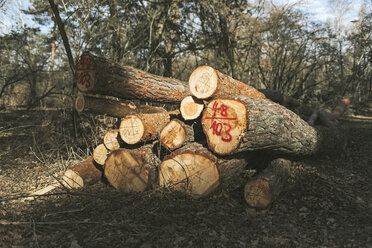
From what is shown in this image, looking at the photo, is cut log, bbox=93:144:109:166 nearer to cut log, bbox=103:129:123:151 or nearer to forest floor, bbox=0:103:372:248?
cut log, bbox=103:129:123:151

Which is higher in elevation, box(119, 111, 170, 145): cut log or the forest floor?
box(119, 111, 170, 145): cut log

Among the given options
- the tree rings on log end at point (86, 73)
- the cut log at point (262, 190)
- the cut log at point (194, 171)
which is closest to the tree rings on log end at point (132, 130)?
the cut log at point (194, 171)

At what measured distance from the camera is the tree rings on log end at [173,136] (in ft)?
10.9

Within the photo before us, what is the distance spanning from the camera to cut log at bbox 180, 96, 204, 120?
137 inches

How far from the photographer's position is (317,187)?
346 centimetres

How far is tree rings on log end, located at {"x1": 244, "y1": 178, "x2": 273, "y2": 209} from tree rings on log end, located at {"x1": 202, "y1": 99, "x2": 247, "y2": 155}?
49cm

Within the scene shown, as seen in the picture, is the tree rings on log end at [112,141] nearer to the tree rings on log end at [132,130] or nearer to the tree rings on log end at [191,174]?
the tree rings on log end at [132,130]

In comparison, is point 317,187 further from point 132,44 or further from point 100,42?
point 100,42

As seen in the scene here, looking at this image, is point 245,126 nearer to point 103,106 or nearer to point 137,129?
point 137,129

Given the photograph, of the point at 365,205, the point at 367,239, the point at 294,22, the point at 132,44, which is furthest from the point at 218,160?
the point at 294,22

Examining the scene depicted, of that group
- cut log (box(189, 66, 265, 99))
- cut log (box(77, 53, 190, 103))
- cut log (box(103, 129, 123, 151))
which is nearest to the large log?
cut log (box(189, 66, 265, 99))

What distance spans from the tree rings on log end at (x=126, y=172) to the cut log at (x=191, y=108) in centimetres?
95

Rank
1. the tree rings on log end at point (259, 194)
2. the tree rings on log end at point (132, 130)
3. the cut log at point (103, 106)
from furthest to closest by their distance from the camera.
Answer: the cut log at point (103, 106) < the tree rings on log end at point (132, 130) < the tree rings on log end at point (259, 194)

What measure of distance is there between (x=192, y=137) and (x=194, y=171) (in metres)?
0.63
